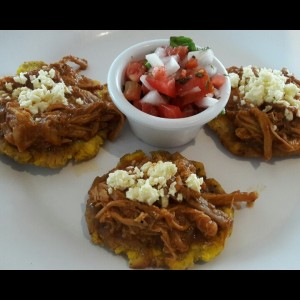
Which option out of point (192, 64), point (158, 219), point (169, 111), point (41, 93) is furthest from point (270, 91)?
point (41, 93)

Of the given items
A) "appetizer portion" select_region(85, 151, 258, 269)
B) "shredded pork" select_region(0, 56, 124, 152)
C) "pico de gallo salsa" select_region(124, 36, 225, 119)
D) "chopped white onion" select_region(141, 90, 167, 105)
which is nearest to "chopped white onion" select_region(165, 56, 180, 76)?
"pico de gallo salsa" select_region(124, 36, 225, 119)

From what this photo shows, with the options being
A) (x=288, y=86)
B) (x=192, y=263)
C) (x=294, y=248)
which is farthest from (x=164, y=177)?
(x=288, y=86)

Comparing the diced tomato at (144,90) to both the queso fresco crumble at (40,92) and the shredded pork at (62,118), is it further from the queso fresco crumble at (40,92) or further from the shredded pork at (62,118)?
the queso fresco crumble at (40,92)

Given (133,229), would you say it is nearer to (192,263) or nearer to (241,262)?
(192,263)

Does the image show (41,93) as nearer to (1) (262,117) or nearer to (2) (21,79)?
(2) (21,79)

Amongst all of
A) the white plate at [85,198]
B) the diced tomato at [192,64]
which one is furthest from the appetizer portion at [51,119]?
the diced tomato at [192,64]
